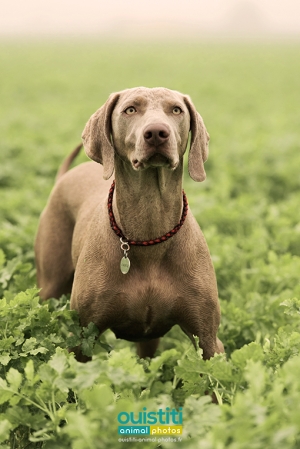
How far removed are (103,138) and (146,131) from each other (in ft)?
1.77

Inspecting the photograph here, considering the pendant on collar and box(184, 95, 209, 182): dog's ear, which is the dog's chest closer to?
the pendant on collar

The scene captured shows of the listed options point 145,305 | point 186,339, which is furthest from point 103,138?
point 186,339

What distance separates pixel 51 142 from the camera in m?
11.6

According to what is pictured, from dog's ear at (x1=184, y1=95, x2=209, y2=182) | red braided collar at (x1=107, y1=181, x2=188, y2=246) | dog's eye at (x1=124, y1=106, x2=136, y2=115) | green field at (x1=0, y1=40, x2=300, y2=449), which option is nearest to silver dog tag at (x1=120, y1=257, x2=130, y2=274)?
red braided collar at (x1=107, y1=181, x2=188, y2=246)

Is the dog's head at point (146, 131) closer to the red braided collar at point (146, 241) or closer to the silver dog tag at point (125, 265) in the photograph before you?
the red braided collar at point (146, 241)

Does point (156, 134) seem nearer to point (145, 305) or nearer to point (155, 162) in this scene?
point (155, 162)

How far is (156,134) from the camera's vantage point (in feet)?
10.4

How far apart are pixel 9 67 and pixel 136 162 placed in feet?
107

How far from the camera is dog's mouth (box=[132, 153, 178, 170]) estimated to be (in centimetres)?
325

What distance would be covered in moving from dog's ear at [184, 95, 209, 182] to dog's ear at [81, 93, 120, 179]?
465 mm

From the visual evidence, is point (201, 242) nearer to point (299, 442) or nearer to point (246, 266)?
point (299, 442)

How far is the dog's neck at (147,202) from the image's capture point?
11.8 feet

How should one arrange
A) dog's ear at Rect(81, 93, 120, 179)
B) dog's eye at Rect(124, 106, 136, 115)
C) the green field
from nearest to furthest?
the green field → dog's eye at Rect(124, 106, 136, 115) → dog's ear at Rect(81, 93, 120, 179)

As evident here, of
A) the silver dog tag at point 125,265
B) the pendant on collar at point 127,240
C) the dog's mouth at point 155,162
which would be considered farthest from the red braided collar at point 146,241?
the dog's mouth at point 155,162
